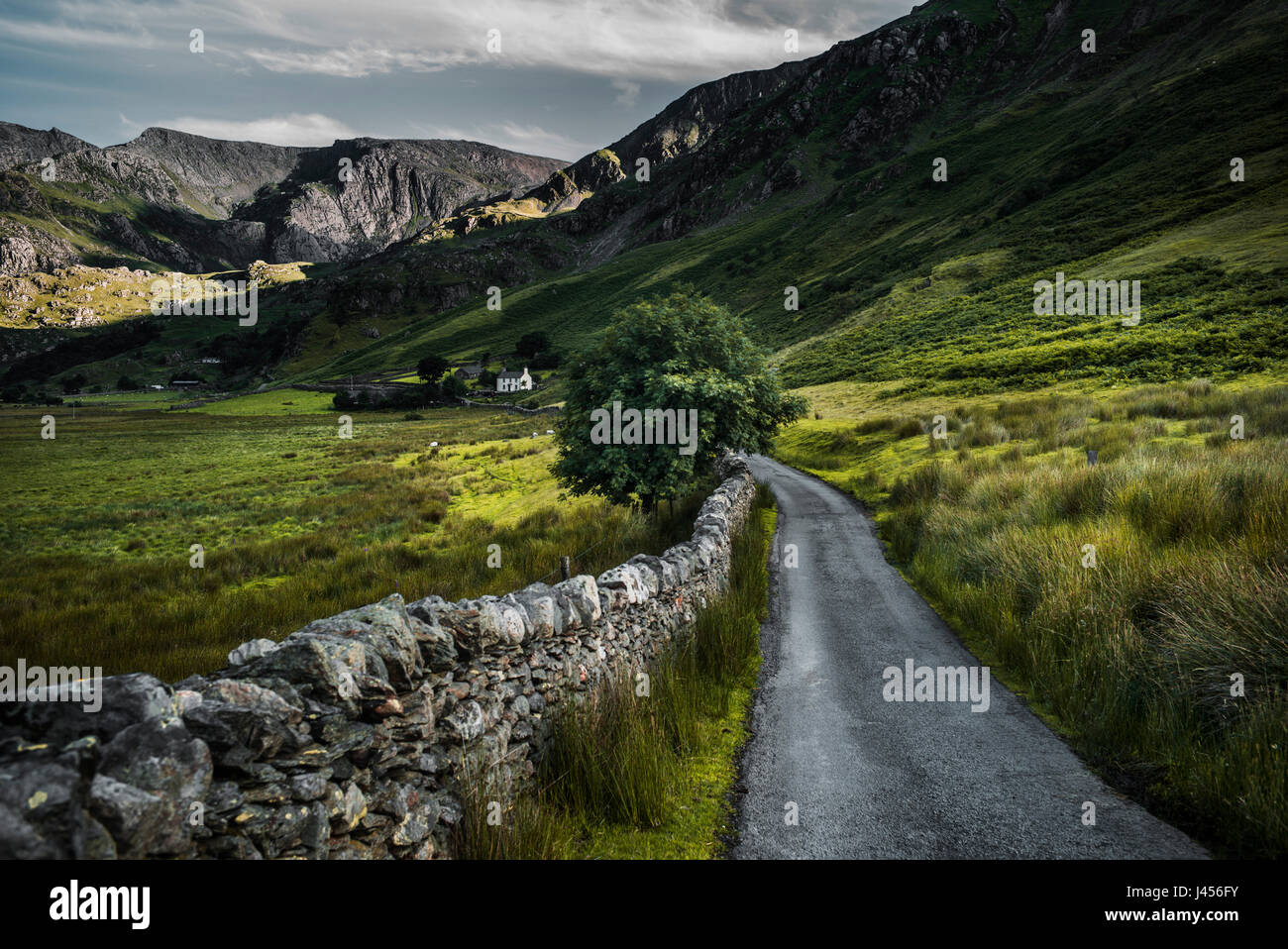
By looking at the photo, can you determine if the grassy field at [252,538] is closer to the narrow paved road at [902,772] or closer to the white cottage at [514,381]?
the narrow paved road at [902,772]

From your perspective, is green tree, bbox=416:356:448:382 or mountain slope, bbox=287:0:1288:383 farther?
green tree, bbox=416:356:448:382

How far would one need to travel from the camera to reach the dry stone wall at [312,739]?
7.66 ft

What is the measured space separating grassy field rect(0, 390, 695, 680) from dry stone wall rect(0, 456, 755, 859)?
280 inches

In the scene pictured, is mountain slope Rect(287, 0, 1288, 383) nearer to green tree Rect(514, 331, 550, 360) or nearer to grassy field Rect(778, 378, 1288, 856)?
green tree Rect(514, 331, 550, 360)

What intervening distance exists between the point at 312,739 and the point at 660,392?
12262 mm

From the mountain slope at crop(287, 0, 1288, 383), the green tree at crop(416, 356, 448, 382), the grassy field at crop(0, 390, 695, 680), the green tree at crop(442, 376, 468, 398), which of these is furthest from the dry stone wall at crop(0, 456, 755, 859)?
the green tree at crop(416, 356, 448, 382)

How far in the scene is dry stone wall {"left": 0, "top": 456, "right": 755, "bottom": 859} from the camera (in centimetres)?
234

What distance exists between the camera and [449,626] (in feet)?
15.8

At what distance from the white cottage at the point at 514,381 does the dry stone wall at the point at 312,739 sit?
379 ft

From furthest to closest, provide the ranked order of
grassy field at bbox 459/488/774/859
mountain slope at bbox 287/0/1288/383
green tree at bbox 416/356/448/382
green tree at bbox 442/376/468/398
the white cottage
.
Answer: green tree at bbox 416/356/448/382
the white cottage
green tree at bbox 442/376/468/398
mountain slope at bbox 287/0/1288/383
grassy field at bbox 459/488/774/859

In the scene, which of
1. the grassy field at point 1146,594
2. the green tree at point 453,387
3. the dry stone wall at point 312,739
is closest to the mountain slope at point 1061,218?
the grassy field at point 1146,594

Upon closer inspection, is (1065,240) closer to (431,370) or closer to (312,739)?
(312,739)
